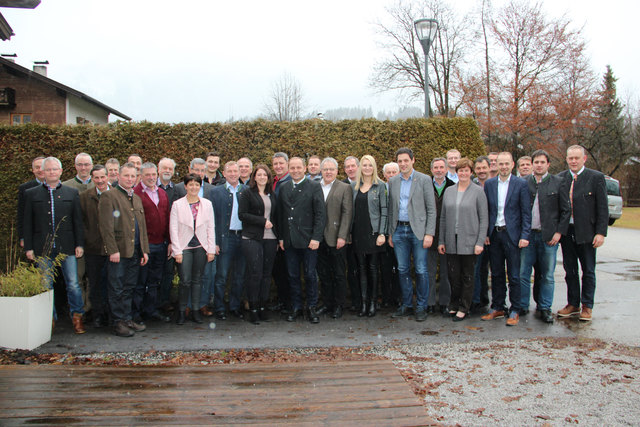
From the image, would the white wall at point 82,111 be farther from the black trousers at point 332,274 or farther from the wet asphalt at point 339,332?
the black trousers at point 332,274

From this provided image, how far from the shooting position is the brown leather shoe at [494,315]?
20.6ft

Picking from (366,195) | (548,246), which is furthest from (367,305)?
(548,246)

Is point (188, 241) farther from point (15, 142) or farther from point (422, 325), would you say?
point (15, 142)

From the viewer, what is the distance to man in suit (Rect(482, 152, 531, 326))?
612 cm

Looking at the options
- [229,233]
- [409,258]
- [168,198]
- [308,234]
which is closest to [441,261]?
[409,258]

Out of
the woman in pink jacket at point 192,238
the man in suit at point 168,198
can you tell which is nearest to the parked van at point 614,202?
the woman in pink jacket at point 192,238

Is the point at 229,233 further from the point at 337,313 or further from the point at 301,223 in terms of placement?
the point at 337,313

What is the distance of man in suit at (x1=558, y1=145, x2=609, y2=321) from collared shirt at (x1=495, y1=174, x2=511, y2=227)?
2.53 feet

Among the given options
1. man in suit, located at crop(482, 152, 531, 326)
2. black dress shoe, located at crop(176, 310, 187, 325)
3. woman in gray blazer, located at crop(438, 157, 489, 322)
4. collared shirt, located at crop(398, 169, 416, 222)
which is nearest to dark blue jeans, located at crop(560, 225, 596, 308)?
man in suit, located at crop(482, 152, 531, 326)

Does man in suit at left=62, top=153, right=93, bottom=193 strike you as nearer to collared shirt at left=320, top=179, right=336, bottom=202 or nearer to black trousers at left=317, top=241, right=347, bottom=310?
collared shirt at left=320, top=179, right=336, bottom=202

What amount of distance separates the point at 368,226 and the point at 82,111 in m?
23.5

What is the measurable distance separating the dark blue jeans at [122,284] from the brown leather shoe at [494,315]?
4754 millimetres

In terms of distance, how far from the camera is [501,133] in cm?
2480

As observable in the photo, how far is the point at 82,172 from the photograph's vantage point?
648 cm
